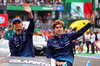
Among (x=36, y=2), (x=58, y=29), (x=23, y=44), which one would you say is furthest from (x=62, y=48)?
(x=36, y=2)

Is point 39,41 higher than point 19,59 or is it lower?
lower

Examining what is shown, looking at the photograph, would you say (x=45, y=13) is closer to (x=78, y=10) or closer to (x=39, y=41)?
(x=78, y=10)

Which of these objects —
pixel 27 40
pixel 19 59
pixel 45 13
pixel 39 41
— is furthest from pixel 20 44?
pixel 45 13

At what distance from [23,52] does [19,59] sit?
5.39ft

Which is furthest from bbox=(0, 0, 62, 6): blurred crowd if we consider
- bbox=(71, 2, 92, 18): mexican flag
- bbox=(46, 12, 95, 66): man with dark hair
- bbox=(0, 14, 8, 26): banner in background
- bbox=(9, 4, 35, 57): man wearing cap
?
bbox=(46, 12, 95, 66): man with dark hair

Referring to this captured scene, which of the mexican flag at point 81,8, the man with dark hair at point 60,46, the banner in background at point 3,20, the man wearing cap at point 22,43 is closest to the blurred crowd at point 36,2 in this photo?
the mexican flag at point 81,8

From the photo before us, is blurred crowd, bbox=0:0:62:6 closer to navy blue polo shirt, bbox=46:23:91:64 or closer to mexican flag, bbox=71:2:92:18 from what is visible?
mexican flag, bbox=71:2:92:18

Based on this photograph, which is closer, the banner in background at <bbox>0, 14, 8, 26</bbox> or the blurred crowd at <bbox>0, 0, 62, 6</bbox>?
the banner in background at <bbox>0, 14, 8, 26</bbox>

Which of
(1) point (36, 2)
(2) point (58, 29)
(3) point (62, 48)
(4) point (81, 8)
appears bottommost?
(4) point (81, 8)

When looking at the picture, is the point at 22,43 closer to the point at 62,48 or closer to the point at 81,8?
the point at 62,48

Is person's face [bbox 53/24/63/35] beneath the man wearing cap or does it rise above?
above

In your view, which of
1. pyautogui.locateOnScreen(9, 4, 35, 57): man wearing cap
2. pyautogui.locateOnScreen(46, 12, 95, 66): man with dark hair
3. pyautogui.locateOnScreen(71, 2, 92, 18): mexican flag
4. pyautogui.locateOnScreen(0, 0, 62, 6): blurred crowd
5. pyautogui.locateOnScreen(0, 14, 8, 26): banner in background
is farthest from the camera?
pyautogui.locateOnScreen(0, 0, 62, 6): blurred crowd

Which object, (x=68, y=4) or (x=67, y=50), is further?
(x=68, y=4)

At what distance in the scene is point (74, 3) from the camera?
152ft
